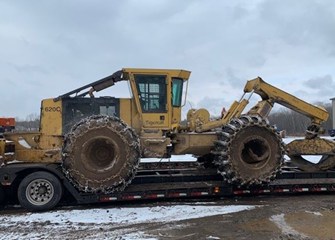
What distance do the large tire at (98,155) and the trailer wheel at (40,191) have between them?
43cm

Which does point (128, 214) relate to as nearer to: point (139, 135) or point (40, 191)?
point (40, 191)

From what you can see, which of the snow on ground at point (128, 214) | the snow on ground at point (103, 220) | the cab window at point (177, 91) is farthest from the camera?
the cab window at point (177, 91)

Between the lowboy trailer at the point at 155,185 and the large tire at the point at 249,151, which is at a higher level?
the large tire at the point at 249,151

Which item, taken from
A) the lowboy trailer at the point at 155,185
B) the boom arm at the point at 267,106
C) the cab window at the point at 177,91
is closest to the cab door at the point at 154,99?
the cab window at the point at 177,91

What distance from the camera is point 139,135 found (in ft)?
36.4

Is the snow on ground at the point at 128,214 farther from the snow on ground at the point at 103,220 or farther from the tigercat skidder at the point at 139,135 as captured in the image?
the tigercat skidder at the point at 139,135

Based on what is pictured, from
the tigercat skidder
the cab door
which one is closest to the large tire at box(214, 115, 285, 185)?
the tigercat skidder

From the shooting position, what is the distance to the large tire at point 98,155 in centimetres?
987

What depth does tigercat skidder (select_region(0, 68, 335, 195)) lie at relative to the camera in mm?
10055

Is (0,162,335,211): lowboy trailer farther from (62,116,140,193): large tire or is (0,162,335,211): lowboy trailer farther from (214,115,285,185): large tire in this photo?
(214,115,285,185): large tire

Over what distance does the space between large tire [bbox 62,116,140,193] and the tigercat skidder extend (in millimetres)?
23

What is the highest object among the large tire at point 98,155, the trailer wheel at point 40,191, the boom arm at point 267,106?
the boom arm at point 267,106

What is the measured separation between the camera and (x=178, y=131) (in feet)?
37.6

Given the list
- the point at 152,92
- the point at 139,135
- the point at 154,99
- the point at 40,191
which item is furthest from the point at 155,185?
the point at 40,191
